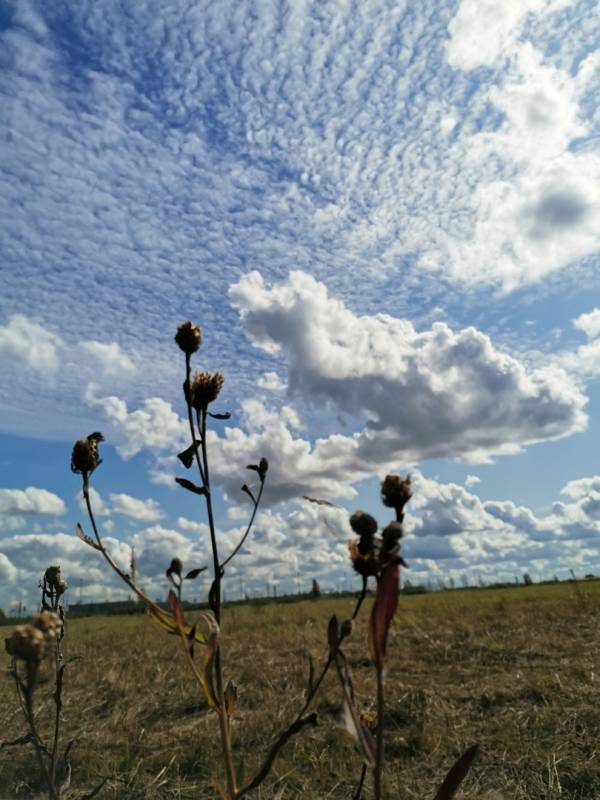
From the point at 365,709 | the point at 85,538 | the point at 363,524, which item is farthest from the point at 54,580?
the point at 365,709

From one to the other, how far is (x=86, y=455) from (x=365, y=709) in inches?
168

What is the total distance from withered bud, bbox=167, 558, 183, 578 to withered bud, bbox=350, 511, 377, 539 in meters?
0.50

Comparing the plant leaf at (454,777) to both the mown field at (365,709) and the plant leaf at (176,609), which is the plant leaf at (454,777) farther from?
the mown field at (365,709)

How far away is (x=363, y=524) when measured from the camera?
3.51 ft

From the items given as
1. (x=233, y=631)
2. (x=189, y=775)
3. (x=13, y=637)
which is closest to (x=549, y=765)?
(x=189, y=775)

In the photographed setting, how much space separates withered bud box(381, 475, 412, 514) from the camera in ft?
3.60

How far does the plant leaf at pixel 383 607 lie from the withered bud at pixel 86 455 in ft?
2.90

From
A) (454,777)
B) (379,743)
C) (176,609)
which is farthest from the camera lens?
(176,609)

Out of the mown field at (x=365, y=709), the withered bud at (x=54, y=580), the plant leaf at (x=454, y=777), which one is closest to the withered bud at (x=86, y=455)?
the withered bud at (x=54, y=580)

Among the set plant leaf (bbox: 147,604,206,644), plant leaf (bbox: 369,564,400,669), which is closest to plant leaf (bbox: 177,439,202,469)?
plant leaf (bbox: 147,604,206,644)

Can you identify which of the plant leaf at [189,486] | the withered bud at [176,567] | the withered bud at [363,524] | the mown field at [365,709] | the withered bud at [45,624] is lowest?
the mown field at [365,709]

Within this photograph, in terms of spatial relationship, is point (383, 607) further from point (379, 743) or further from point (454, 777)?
point (454, 777)

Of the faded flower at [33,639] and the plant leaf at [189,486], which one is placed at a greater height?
the plant leaf at [189,486]

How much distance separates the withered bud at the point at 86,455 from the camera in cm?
150
